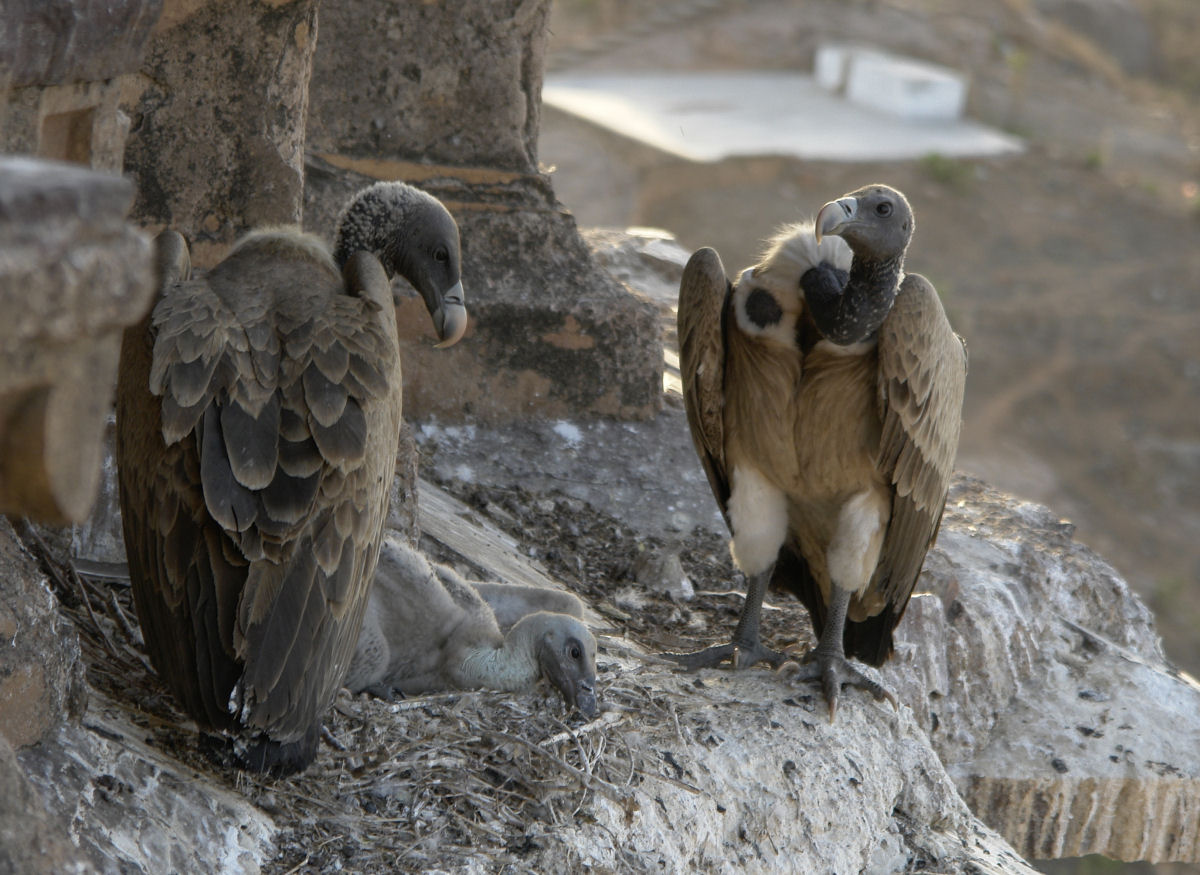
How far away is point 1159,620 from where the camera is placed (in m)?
13.7

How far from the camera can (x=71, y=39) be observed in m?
2.62

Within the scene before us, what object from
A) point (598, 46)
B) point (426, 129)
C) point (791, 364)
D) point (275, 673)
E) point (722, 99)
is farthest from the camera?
point (598, 46)

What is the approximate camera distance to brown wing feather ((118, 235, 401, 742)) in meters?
2.69

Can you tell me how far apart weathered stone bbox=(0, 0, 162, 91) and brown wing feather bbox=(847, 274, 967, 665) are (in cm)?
209

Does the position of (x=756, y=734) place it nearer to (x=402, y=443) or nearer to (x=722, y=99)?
(x=402, y=443)

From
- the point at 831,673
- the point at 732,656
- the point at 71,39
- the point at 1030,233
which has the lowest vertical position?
the point at 1030,233

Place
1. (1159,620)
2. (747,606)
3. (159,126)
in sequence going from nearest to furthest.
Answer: (159,126) < (747,606) < (1159,620)

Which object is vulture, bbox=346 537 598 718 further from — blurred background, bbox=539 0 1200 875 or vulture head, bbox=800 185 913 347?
blurred background, bbox=539 0 1200 875

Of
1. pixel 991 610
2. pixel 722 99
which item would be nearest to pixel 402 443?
pixel 991 610

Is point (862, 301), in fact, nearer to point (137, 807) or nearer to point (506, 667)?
point (506, 667)

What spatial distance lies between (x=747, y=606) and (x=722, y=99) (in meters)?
16.7

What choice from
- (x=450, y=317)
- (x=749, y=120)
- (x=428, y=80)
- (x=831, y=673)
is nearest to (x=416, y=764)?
(x=450, y=317)

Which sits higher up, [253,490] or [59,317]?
[59,317]

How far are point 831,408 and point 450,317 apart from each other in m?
1.23
